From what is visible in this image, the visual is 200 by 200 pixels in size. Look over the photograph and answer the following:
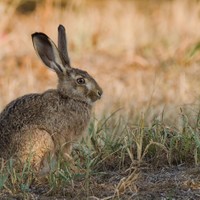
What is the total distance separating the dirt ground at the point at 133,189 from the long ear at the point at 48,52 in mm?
1365

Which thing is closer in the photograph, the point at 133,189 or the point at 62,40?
the point at 133,189

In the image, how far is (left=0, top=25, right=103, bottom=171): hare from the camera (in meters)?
5.80

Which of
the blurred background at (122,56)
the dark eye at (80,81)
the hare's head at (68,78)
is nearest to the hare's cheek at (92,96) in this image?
the hare's head at (68,78)

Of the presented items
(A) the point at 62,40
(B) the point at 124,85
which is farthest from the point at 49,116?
(B) the point at 124,85

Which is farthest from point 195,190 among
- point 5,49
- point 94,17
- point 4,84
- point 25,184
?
point 94,17

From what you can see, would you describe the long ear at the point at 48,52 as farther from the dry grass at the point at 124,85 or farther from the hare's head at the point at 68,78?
the dry grass at the point at 124,85

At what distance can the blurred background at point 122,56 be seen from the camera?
8430mm

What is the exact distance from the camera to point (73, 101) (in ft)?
21.1

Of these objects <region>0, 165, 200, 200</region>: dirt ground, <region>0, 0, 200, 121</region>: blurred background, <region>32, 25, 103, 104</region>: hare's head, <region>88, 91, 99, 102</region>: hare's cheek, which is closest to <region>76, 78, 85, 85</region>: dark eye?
<region>32, 25, 103, 104</region>: hare's head

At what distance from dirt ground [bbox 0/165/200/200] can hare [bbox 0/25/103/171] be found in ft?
1.22

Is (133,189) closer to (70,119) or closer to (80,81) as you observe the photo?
(70,119)

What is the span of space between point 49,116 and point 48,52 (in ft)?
2.28

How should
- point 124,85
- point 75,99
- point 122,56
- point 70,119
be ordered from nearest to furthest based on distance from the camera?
point 70,119 < point 75,99 < point 124,85 < point 122,56

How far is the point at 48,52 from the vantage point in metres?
6.49
